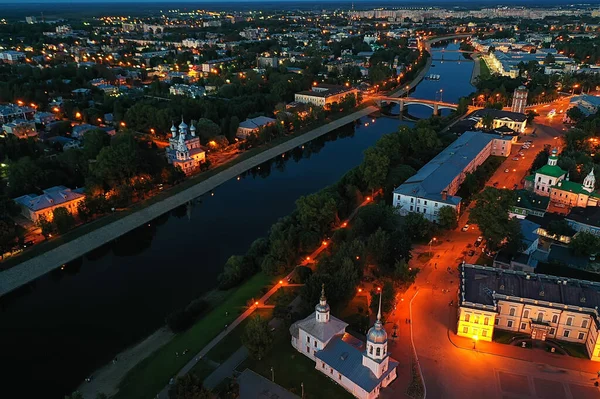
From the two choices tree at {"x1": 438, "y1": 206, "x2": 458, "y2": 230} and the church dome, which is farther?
tree at {"x1": 438, "y1": 206, "x2": 458, "y2": 230}

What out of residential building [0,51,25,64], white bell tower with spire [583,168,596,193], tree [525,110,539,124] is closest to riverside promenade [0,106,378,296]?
white bell tower with spire [583,168,596,193]

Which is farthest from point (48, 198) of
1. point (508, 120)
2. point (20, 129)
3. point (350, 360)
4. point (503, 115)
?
point (503, 115)

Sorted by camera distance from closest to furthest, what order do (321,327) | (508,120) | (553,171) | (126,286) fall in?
(321,327) < (126,286) < (553,171) < (508,120)

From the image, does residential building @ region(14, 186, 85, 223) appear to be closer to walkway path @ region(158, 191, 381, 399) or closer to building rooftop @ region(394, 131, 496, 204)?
walkway path @ region(158, 191, 381, 399)

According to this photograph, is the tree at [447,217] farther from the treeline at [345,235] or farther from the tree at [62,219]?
the tree at [62,219]

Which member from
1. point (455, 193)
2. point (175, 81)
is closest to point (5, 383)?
point (455, 193)

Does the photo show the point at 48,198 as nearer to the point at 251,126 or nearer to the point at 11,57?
the point at 251,126

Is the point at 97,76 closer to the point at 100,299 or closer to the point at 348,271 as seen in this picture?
the point at 100,299

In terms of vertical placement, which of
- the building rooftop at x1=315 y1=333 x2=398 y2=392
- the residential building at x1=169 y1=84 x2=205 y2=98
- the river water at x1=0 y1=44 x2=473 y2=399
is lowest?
the river water at x1=0 y1=44 x2=473 y2=399
